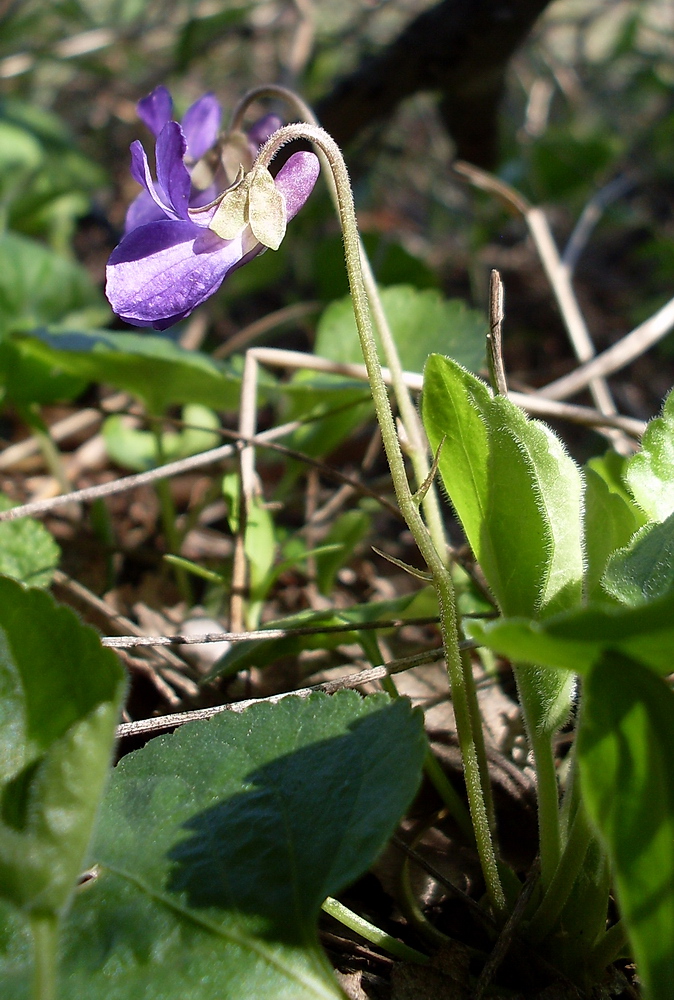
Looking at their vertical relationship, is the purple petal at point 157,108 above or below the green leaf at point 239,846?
above

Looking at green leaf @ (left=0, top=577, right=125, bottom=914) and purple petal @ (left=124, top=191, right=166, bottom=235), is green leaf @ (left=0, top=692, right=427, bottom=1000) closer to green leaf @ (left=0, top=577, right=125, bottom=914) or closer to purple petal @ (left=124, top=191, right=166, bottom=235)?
green leaf @ (left=0, top=577, right=125, bottom=914)

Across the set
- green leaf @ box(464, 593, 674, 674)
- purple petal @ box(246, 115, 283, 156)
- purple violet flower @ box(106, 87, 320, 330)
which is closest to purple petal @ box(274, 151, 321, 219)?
purple violet flower @ box(106, 87, 320, 330)

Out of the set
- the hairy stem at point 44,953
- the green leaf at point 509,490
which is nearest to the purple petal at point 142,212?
the green leaf at point 509,490

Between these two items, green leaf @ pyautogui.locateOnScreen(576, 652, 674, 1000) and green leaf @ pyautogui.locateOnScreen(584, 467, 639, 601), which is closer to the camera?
green leaf @ pyautogui.locateOnScreen(576, 652, 674, 1000)

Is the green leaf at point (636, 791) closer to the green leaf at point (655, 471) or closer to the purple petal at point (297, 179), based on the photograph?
the green leaf at point (655, 471)

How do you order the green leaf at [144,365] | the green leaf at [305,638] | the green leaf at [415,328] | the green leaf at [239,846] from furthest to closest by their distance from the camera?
the green leaf at [415,328] → the green leaf at [144,365] → the green leaf at [305,638] → the green leaf at [239,846]

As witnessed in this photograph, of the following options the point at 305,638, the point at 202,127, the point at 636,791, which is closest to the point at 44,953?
the point at 636,791
